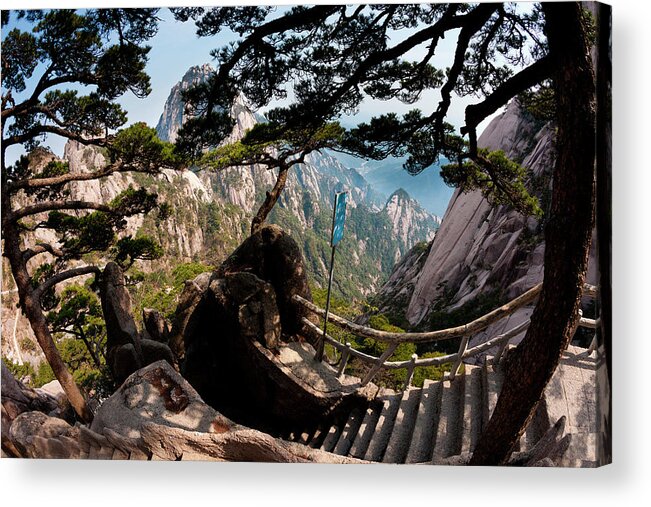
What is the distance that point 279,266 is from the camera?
374 centimetres

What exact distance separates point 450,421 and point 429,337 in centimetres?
54

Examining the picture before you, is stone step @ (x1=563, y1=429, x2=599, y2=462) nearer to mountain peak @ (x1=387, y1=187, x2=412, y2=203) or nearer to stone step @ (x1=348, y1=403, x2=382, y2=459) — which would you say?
stone step @ (x1=348, y1=403, x2=382, y2=459)

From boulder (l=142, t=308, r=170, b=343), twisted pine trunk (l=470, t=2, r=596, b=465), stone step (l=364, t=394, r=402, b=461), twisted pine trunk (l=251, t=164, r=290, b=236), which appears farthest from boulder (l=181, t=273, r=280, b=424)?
twisted pine trunk (l=470, t=2, r=596, b=465)

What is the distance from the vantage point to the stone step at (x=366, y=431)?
3.42 meters

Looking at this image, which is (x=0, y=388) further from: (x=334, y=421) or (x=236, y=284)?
(x=334, y=421)

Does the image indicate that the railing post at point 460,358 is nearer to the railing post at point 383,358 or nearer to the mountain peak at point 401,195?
the railing post at point 383,358

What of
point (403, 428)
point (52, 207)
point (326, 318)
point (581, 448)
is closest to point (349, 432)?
point (403, 428)

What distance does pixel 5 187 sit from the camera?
348 centimetres

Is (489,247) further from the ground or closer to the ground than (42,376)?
further from the ground

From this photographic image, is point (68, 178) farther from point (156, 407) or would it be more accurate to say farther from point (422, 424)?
point (422, 424)

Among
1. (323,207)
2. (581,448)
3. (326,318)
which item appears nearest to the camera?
(581,448)

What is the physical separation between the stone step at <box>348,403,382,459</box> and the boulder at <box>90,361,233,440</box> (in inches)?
31.7

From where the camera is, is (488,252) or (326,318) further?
(326,318)

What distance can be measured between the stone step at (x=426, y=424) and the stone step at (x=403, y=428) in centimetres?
6
